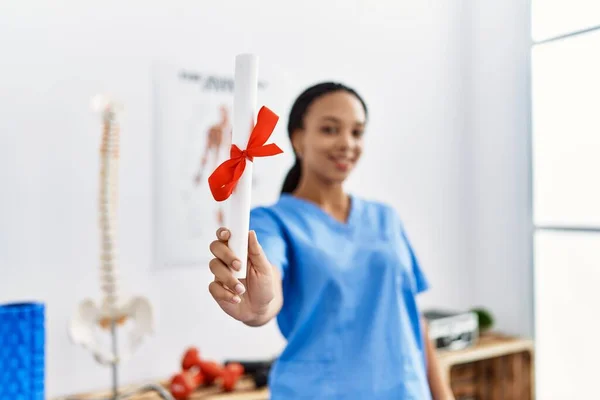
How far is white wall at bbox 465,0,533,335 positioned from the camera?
6.34ft

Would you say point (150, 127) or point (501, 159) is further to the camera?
point (501, 159)

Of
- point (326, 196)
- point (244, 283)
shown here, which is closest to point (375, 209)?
point (326, 196)

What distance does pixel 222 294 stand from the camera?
0.46 meters

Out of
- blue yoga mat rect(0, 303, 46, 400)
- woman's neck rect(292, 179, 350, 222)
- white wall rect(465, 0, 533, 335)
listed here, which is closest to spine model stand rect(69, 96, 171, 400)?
blue yoga mat rect(0, 303, 46, 400)

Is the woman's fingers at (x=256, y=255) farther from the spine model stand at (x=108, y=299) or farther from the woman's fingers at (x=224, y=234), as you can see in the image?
the spine model stand at (x=108, y=299)

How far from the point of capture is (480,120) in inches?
81.8

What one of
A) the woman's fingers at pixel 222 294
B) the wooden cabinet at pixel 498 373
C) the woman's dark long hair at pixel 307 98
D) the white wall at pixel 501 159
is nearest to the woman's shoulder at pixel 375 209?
the woman's dark long hair at pixel 307 98

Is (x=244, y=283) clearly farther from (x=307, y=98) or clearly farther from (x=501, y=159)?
(x=501, y=159)

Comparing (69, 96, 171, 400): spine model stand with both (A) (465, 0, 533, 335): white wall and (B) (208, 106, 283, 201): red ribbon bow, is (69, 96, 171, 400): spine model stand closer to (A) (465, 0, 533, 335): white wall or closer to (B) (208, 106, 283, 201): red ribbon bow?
(B) (208, 106, 283, 201): red ribbon bow

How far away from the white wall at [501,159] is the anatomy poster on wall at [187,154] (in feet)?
2.91

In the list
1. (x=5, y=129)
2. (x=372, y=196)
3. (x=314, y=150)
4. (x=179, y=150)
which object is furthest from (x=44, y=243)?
(x=372, y=196)

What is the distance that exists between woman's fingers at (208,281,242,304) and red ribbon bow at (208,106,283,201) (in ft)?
0.25

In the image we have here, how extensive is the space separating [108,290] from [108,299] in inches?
0.9

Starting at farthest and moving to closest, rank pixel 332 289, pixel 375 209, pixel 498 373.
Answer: pixel 498 373, pixel 375 209, pixel 332 289
